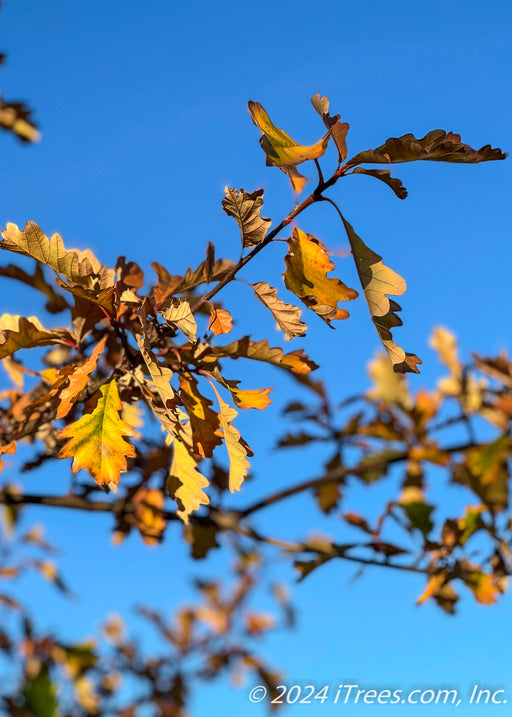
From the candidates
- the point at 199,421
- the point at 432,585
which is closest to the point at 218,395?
the point at 199,421

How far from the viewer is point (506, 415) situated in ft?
8.94

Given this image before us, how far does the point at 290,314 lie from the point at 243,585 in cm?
438

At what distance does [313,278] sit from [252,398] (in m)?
0.31

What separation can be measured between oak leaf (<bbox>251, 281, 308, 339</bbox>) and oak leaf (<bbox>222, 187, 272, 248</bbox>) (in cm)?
11

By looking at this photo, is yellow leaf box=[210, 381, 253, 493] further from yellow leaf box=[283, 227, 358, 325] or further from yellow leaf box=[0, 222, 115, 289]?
yellow leaf box=[0, 222, 115, 289]

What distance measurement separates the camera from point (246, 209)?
130cm

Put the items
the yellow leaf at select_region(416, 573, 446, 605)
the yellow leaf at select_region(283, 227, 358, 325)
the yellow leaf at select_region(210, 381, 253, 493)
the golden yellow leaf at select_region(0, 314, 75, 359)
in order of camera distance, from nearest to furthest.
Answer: the yellow leaf at select_region(283, 227, 358, 325)
the yellow leaf at select_region(210, 381, 253, 493)
the golden yellow leaf at select_region(0, 314, 75, 359)
the yellow leaf at select_region(416, 573, 446, 605)

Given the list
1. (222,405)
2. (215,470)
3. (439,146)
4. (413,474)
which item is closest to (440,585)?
(413,474)

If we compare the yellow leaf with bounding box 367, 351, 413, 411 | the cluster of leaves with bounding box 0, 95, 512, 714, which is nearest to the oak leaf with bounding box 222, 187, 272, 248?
the cluster of leaves with bounding box 0, 95, 512, 714

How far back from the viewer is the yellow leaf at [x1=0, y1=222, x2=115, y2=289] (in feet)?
4.61

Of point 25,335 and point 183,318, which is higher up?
point 25,335

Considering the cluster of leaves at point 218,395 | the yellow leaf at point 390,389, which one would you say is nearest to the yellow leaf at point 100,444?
the cluster of leaves at point 218,395

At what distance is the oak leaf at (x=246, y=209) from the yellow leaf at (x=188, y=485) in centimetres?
53

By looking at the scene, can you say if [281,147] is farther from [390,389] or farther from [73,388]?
[390,389]
